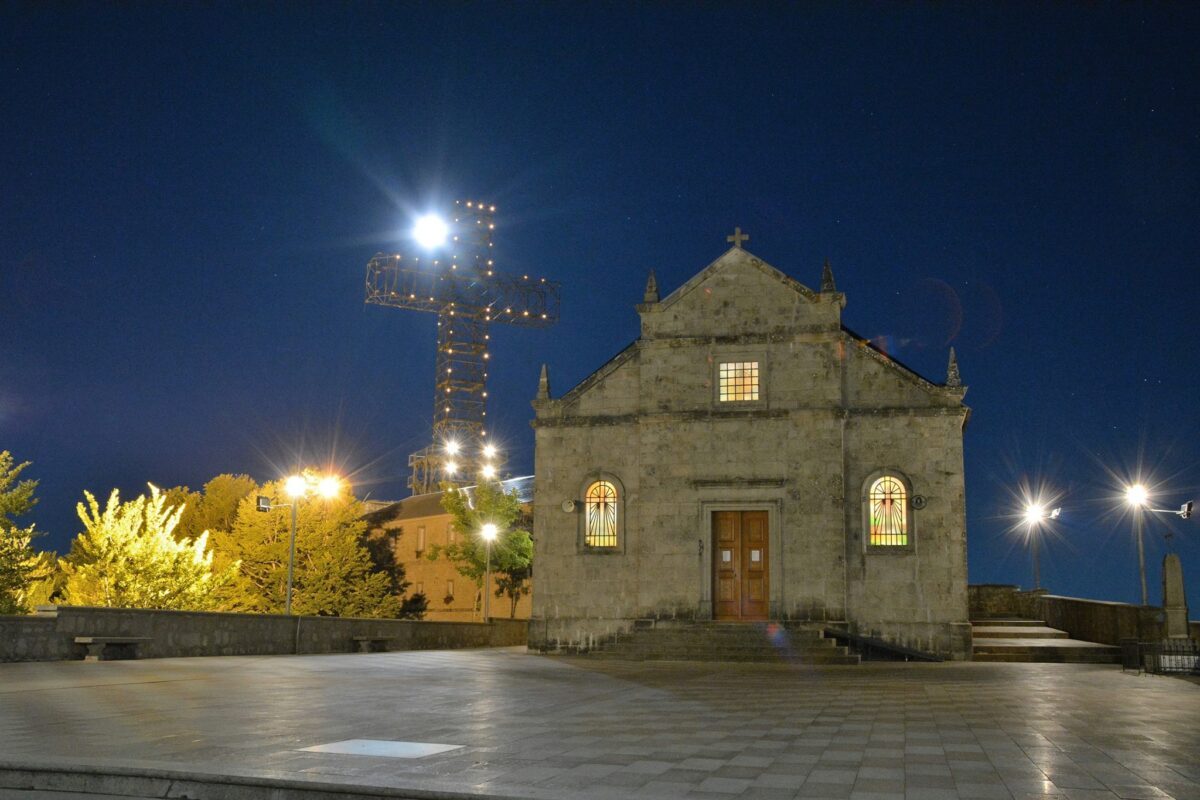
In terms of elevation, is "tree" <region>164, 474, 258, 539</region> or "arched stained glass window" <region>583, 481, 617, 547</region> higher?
"tree" <region>164, 474, 258, 539</region>

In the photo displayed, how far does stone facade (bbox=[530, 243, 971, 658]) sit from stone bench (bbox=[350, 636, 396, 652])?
14.1 feet

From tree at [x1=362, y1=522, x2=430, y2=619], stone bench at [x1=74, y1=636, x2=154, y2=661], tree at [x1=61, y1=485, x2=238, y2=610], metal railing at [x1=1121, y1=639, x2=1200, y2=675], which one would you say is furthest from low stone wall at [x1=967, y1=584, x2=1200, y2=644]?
tree at [x1=362, y1=522, x2=430, y2=619]

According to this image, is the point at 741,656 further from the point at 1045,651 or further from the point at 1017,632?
the point at 1017,632

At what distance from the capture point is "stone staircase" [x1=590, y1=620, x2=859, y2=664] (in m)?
25.9

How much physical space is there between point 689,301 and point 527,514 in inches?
1102

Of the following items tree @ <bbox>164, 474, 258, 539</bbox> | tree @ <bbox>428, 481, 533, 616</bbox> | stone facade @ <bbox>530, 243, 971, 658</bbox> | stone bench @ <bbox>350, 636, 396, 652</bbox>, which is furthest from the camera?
tree @ <bbox>164, 474, 258, 539</bbox>

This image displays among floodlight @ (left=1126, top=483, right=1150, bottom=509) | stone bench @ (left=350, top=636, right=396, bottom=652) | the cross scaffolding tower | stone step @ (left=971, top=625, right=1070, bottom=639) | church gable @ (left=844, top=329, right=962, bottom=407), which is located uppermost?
the cross scaffolding tower

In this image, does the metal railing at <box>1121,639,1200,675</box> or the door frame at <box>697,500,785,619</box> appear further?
the door frame at <box>697,500,785,619</box>

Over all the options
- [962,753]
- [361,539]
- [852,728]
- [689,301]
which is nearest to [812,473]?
[689,301]

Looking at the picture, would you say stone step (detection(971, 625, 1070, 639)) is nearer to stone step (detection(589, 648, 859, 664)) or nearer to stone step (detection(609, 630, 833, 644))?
stone step (detection(609, 630, 833, 644))

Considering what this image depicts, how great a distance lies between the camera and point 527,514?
56.0m

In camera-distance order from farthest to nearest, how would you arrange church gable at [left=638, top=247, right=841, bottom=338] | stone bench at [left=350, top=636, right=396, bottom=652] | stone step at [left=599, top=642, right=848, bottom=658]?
church gable at [left=638, top=247, right=841, bottom=338] → stone bench at [left=350, top=636, right=396, bottom=652] → stone step at [left=599, top=642, right=848, bottom=658]

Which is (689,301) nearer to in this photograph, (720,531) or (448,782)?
(720,531)

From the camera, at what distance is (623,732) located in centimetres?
1118
